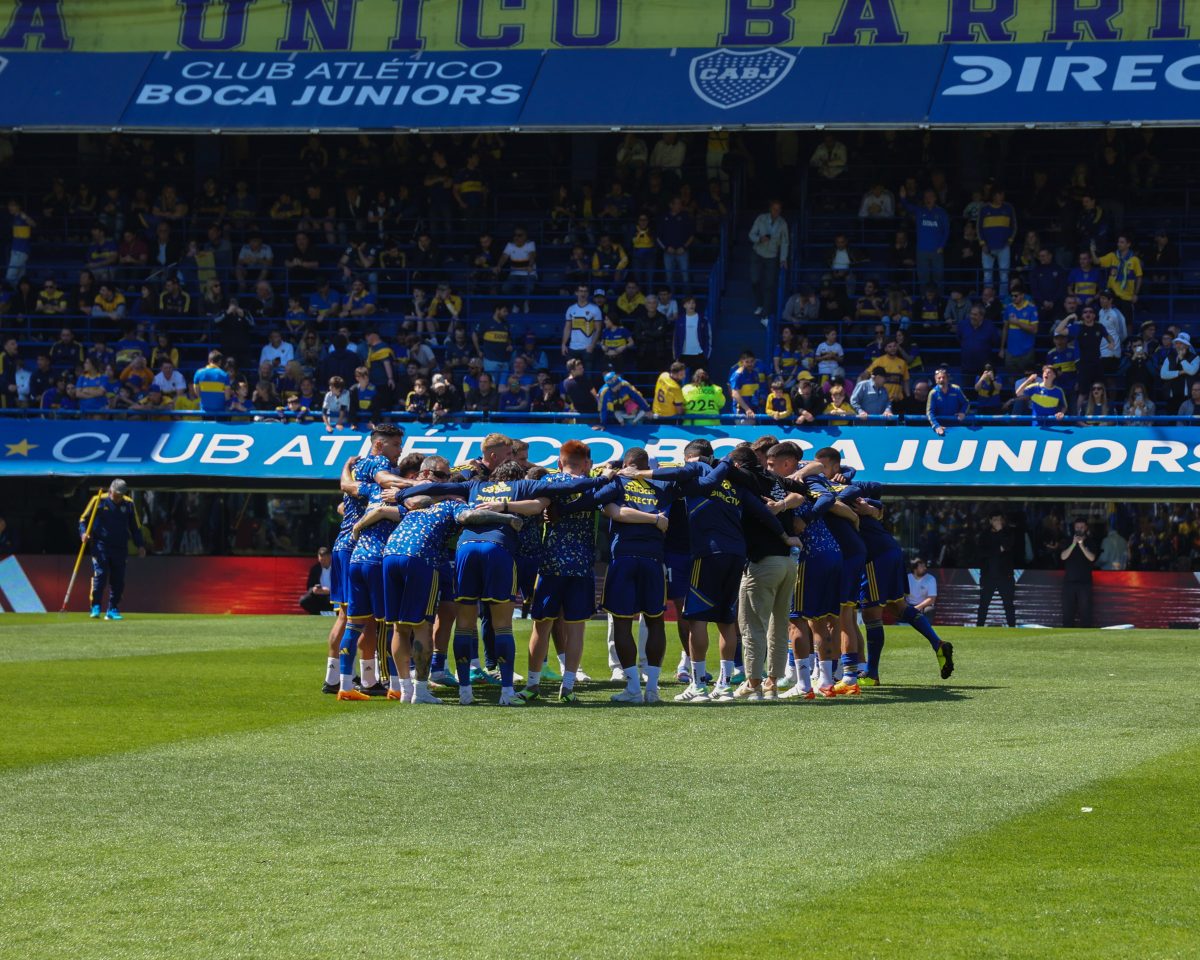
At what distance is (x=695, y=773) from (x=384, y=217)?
84.1 feet

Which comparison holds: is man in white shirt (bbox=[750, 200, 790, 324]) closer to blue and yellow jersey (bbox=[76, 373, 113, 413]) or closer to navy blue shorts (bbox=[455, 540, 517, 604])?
blue and yellow jersey (bbox=[76, 373, 113, 413])

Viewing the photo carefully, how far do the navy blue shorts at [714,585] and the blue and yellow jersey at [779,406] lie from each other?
1388cm

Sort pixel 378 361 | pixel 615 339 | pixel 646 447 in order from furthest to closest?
pixel 378 361
pixel 615 339
pixel 646 447

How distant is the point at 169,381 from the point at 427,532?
18076 millimetres

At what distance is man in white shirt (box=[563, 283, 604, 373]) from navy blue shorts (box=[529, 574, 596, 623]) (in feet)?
54.0

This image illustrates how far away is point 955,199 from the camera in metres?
33.4

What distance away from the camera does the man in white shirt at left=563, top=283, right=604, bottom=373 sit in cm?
3061

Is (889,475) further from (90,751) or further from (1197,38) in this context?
(90,751)

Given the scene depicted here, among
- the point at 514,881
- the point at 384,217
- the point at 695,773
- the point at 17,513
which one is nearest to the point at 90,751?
the point at 695,773

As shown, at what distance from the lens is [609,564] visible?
46.3ft

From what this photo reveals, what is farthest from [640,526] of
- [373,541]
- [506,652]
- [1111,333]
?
[1111,333]

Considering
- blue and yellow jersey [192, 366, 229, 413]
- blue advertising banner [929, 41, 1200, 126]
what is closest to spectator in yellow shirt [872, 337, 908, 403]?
blue advertising banner [929, 41, 1200, 126]

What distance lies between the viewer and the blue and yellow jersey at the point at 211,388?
30453mm

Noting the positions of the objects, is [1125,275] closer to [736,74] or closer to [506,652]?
[736,74]
